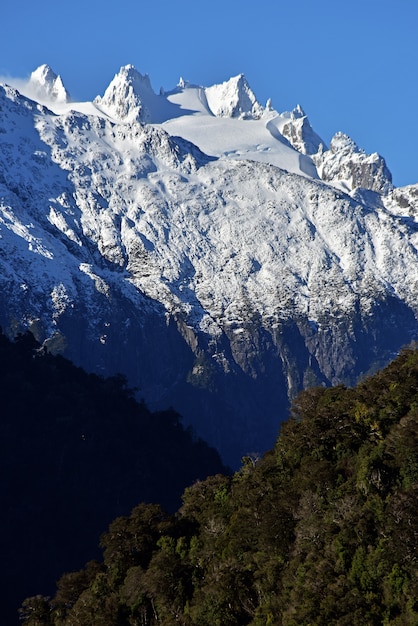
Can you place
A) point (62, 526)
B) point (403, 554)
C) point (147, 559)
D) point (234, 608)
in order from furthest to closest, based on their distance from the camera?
point (62, 526) → point (147, 559) → point (234, 608) → point (403, 554)

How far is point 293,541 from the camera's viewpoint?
4464 inches

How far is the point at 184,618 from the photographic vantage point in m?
107

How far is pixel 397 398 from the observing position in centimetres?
12850

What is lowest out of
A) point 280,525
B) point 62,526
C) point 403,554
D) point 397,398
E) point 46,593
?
point 403,554

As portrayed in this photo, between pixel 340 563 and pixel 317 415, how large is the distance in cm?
3141

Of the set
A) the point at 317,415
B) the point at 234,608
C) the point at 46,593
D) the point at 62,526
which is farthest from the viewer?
the point at 62,526

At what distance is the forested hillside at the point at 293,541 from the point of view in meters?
98.9

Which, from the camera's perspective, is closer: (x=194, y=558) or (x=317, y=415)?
(x=194, y=558)

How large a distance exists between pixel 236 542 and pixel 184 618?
1031 cm

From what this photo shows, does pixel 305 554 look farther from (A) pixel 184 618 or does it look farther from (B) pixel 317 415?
(B) pixel 317 415

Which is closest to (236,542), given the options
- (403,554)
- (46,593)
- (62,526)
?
(403,554)

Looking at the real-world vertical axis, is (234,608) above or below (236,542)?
below

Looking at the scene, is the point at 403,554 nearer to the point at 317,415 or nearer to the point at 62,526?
the point at 317,415

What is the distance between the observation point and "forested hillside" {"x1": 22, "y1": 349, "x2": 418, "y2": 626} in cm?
9888
